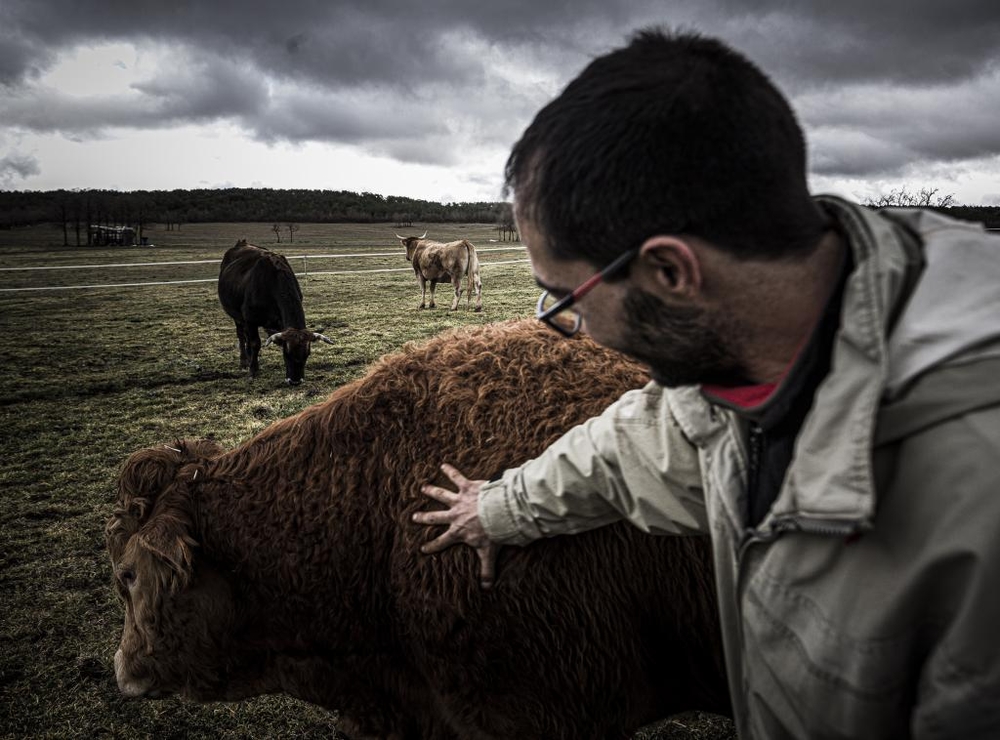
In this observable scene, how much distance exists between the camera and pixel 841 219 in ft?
4.29

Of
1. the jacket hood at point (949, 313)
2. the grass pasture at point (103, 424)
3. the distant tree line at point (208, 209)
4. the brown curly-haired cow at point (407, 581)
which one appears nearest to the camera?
the jacket hood at point (949, 313)

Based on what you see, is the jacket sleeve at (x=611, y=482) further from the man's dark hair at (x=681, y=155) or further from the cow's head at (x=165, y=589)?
the cow's head at (x=165, y=589)

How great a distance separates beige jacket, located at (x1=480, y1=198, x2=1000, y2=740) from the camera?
1.02 m

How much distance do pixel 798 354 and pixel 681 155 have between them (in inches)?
20.1

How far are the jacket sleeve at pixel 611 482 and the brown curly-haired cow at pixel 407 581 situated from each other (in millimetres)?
232

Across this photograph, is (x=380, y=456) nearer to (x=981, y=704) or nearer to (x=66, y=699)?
(x=981, y=704)

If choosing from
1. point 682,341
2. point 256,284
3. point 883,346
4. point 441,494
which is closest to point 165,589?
point 441,494

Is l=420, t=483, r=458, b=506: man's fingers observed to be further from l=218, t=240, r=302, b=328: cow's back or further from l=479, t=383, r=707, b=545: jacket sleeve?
l=218, t=240, r=302, b=328: cow's back

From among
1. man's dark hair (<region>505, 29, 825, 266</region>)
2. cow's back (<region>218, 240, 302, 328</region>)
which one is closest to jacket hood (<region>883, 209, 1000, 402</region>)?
man's dark hair (<region>505, 29, 825, 266</region>)

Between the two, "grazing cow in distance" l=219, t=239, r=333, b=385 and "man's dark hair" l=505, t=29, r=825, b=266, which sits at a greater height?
"man's dark hair" l=505, t=29, r=825, b=266

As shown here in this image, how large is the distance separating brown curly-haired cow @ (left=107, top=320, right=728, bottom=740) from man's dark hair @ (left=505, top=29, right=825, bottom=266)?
4.09ft

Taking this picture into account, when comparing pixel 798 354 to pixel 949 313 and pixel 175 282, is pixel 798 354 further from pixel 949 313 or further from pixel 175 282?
pixel 175 282

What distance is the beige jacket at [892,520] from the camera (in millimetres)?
1016

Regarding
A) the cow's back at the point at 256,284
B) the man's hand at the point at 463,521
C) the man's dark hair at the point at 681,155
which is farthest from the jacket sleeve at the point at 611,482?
the cow's back at the point at 256,284
